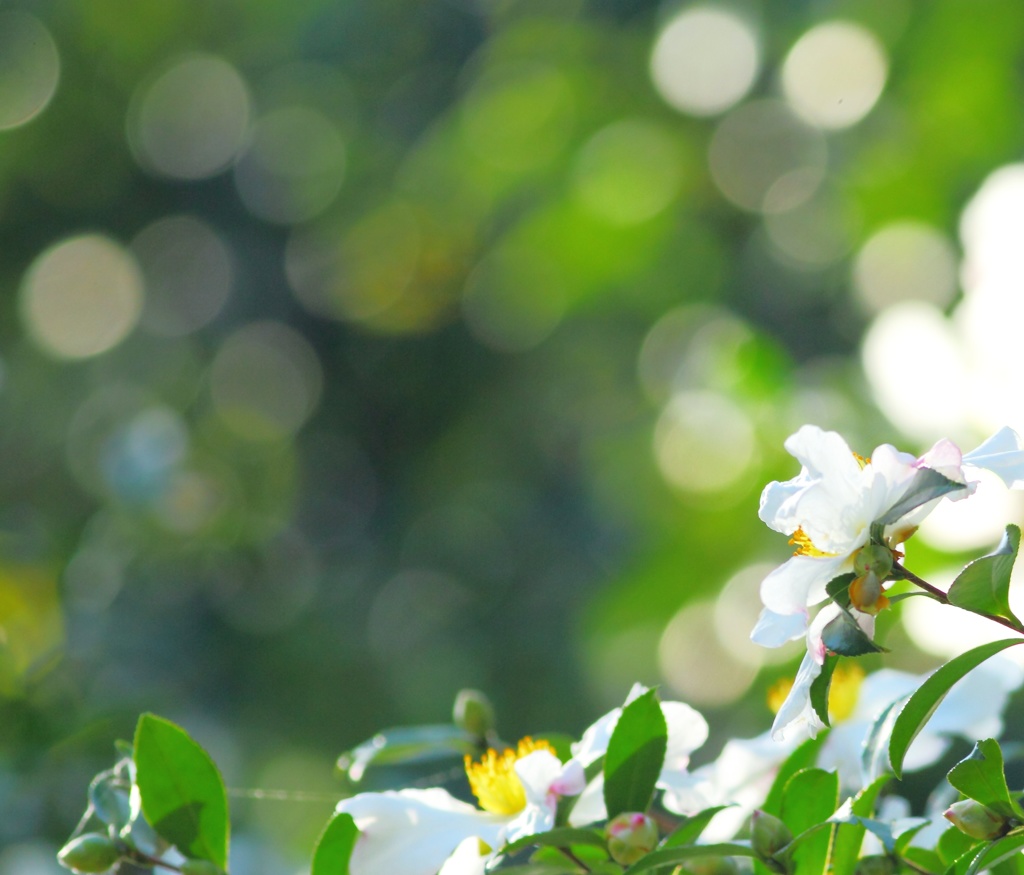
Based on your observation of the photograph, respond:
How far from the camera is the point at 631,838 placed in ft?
1.17

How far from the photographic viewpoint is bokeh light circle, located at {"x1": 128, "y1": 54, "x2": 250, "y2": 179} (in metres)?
2.68

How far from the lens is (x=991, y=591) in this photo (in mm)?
327

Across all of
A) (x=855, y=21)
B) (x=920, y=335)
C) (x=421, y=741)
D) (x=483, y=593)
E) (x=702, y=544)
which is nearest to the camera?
(x=421, y=741)

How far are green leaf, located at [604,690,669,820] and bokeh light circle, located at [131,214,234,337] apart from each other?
231 cm

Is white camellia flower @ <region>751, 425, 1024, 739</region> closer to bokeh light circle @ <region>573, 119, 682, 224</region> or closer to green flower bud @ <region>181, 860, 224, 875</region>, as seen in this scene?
green flower bud @ <region>181, 860, 224, 875</region>

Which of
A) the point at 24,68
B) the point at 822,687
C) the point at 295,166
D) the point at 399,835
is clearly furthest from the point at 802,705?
the point at 24,68

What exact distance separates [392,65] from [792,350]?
3.56 feet

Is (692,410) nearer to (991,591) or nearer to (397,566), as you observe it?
(397,566)

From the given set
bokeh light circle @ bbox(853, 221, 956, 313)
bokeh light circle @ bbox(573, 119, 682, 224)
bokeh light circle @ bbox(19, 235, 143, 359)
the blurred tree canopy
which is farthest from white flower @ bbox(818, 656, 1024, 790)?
bokeh light circle @ bbox(19, 235, 143, 359)

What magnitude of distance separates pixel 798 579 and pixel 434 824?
143 millimetres

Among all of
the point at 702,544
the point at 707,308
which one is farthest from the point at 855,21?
the point at 702,544

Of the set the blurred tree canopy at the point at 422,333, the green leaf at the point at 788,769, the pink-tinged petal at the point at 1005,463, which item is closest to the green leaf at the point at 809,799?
the green leaf at the point at 788,769

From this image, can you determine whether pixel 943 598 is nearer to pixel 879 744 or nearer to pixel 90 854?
pixel 879 744

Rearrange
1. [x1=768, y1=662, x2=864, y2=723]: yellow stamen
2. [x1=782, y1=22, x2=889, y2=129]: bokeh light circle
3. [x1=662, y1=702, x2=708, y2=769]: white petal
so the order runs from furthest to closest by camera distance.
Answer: [x1=782, y1=22, x2=889, y2=129]: bokeh light circle
[x1=768, y1=662, x2=864, y2=723]: yellow stamen
[x1=662, y1=702, x2=708, y2=769]: white petal
